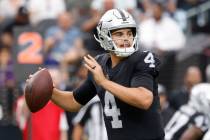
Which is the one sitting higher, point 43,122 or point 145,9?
point 145,9

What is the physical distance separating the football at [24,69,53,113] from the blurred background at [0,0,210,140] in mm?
3638

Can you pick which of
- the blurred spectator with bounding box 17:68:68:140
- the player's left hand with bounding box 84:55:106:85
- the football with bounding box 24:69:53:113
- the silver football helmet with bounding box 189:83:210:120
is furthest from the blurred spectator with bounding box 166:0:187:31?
the player's left hand with bounding box 84:55:106:85

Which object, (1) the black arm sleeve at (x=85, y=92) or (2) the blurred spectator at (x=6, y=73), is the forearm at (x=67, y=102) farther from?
(2) the blurred spectator at (x=6, y=73)

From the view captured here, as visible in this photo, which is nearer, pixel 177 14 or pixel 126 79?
pixel 126 79

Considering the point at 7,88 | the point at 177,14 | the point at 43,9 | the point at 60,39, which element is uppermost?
the point at 43,9

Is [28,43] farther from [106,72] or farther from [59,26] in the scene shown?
[106,72]

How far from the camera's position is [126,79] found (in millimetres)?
6133

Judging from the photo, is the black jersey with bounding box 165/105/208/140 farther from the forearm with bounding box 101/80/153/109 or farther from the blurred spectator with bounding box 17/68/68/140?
the forearm with bounding box 101/80/153/109

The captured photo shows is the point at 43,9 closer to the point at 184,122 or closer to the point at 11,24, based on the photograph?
the point at 11,24

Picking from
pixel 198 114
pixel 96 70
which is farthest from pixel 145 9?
pixel 96 70

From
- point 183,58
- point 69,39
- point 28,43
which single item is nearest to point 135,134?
point 28,43

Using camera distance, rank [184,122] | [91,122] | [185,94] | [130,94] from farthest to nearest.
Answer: [185,94] < [91,122] < [184,122] < [130,94]

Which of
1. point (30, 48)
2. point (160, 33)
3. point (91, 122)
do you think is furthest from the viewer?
point (160, 33)

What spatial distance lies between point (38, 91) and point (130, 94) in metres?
0.93
